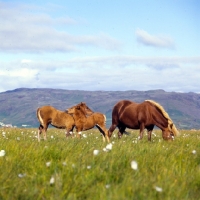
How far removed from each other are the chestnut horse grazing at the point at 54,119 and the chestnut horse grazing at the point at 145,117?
3022 mm

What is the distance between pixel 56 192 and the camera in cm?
562

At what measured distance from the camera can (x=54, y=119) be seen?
19.3 m

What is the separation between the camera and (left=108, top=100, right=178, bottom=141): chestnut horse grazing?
18125mm

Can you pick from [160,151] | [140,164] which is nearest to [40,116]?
[160,151]

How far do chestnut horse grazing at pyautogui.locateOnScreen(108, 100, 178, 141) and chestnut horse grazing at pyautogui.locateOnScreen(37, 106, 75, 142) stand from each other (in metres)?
3.02

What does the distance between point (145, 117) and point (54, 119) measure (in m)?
4.62

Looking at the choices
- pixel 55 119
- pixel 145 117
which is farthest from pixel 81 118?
pixel 145 117

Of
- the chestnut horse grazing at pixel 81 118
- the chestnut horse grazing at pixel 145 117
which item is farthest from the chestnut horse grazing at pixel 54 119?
the chestnut horse grazing at pixel 145 117

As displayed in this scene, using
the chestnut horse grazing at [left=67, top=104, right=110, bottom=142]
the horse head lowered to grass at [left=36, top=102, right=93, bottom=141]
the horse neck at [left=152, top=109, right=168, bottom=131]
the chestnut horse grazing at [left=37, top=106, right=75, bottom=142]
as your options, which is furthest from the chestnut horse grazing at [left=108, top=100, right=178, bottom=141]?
the chestnut horse grazing at [left=37, top=106, right=75, bottom=142]

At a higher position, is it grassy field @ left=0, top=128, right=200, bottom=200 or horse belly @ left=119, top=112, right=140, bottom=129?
grassy field @ left=0, top=128, right=200, bottom=200

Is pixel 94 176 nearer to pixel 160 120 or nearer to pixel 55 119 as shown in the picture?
pixel 160 120

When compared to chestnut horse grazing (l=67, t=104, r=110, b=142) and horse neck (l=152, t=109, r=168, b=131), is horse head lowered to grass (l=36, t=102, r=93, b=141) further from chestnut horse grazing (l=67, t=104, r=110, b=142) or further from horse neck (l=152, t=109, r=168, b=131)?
horse neck (l=152, t=109, r=168, b=131)

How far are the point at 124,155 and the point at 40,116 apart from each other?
39.4 ft

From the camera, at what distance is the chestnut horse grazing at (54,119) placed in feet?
62.7
